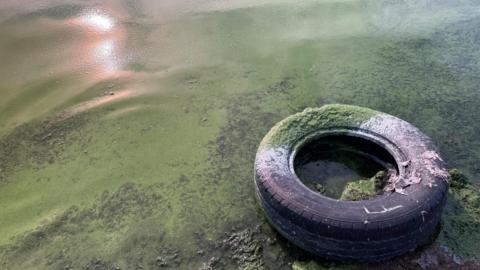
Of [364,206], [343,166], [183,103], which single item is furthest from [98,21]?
[364,206]

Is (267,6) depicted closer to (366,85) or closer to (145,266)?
(366,85)

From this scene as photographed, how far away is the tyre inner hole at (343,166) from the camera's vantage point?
3.62 metres

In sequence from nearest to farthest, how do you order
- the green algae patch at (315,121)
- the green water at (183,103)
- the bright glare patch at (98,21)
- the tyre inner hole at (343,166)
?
the green water at (183,103) → the tyre inner hole at (343,166) → the green algae patch at (315,121) → the bright glare patch at (98,21)

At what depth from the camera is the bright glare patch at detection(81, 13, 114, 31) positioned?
5.77m

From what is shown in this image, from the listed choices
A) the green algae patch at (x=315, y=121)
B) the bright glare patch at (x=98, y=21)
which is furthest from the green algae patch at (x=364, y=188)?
the bright glare patch at (x=98, y=21)

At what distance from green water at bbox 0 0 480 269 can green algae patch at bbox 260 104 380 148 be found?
40 centimetres

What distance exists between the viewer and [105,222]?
3.57 metres

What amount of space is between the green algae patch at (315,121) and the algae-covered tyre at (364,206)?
1.4 inches

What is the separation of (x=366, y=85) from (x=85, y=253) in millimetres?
3112

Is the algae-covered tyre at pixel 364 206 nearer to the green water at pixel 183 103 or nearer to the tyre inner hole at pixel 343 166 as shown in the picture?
the tyre inner hole at pixel 343 166

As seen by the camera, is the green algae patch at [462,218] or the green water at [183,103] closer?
the green algae patch at [462,218]

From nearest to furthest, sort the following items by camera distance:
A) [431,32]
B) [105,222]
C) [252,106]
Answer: [105,222] < [252,106] < [431,32]

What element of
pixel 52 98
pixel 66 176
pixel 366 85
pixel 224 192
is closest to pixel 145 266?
pixel 224 192

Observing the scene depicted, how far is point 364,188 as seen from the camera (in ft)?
11.7
